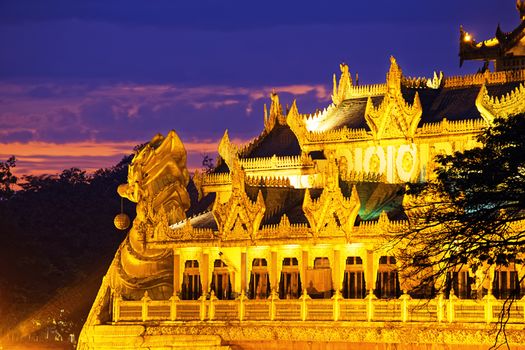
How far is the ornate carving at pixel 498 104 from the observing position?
59.1 m

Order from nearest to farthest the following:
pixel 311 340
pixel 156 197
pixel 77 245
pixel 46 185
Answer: pixel 311 340, pixel 156 197, pixel 77 245, pixel 46 185

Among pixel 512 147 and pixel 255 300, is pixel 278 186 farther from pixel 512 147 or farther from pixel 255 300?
pixel 512 147

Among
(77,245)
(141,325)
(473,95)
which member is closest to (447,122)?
(473,95)

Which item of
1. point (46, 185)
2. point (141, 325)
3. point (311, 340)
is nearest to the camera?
point (311, 340)

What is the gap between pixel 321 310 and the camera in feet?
190

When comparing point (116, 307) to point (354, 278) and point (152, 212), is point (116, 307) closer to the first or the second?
point (152, 212)

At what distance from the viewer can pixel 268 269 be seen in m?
61.2

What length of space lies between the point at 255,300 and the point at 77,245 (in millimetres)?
41689

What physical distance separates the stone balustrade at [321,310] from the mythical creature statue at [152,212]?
1749mm

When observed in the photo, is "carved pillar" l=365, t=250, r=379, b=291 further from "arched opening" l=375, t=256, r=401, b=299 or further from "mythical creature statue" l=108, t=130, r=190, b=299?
"mythical creature statue" l=108, t=130, r=190, b=299

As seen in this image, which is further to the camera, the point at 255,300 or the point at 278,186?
the point at 278,186

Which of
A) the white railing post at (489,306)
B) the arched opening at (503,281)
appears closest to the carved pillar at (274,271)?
the arched opening at (503,281)

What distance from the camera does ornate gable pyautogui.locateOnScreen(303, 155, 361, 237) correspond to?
58375 millimetres

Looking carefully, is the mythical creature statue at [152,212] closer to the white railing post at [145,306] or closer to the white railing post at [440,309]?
the white railing post at [145,306]
